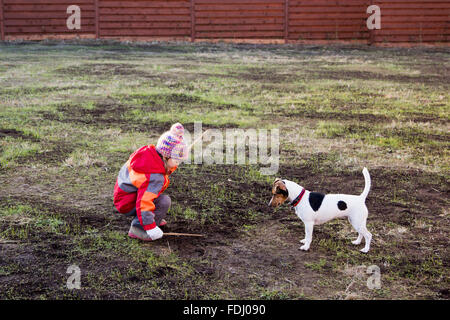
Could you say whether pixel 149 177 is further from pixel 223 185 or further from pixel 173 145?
pixel 223 185

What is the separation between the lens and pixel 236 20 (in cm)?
2002

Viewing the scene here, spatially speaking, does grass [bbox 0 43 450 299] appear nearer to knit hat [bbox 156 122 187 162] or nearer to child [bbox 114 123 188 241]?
child [bbox 114 123 188 241]

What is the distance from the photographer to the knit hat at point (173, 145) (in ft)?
12.0

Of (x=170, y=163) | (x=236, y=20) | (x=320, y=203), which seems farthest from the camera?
(x=236, y=20)

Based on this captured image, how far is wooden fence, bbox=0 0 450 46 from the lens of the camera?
19422mm

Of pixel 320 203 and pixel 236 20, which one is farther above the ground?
pixel 236 20

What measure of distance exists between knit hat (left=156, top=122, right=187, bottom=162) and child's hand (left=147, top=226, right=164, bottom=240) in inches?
21.7

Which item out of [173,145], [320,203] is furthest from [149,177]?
[320,203]

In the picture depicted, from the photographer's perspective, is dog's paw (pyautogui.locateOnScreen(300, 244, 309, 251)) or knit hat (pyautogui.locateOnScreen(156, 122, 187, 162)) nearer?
knit hat (pyautogui.locateOnScreen(156, 122, 187, 162))

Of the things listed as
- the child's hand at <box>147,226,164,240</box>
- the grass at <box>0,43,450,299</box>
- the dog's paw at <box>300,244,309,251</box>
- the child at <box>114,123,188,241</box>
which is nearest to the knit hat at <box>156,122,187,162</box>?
the child at <box>114,123,188,241</box>

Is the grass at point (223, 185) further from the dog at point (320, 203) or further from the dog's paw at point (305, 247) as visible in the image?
the dog at point (320, 203)

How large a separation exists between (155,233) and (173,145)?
2.20ft

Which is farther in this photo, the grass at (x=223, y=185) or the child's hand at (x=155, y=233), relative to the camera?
the child's hand at (x=155, y=233)

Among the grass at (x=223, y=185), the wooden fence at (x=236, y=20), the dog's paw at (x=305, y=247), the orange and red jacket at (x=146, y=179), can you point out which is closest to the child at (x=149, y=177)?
the orange and red jacket at (x=146, y=179)
